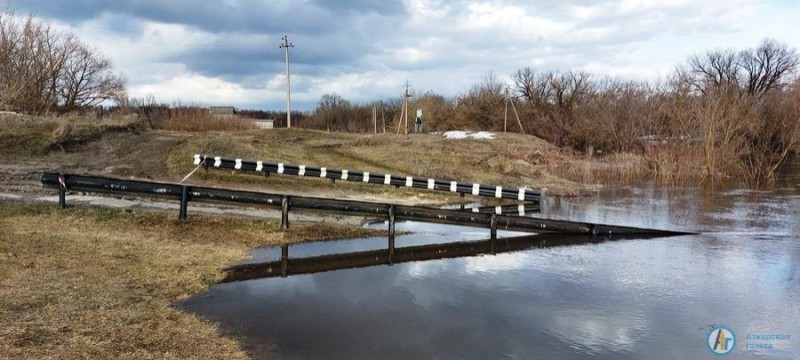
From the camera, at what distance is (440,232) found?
13.1 metres

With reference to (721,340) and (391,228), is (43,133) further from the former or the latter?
(721,340)

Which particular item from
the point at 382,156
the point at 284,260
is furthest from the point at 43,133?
the point at 284,260

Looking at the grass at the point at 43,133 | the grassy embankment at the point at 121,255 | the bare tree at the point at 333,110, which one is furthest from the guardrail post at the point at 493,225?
the bare tree at the point at 333,110

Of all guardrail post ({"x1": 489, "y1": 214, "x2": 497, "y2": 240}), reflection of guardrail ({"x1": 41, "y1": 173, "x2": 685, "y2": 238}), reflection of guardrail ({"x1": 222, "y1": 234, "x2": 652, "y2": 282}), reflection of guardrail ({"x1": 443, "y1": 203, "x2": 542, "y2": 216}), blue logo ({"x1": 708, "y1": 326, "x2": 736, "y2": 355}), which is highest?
reflection of guardrail ({"x1": 41, "y1": 173, "x2": 685, "y2": 238})

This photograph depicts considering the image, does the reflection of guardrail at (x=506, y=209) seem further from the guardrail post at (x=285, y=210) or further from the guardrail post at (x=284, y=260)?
the guardrail post at (x=284, y=260)

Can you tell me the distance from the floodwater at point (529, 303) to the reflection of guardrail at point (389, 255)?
128 millimetres

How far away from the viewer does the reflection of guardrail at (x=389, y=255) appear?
29.7 ft

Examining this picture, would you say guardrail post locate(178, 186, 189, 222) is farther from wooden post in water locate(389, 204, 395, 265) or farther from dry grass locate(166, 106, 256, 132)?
dry grass locate(166, 106, 256, 132)

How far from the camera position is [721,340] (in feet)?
22.2

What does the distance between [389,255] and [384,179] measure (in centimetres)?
826

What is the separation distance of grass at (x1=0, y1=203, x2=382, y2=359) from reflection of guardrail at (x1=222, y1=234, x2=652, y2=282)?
56 centimetres

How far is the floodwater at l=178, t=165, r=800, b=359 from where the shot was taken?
20.6 feet

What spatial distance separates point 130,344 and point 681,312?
6762 millimetres

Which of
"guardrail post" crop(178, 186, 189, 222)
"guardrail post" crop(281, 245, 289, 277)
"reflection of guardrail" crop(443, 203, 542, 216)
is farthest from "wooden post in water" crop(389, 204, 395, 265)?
"reflection of guardrail" crop(443, 203, 542, 216)
